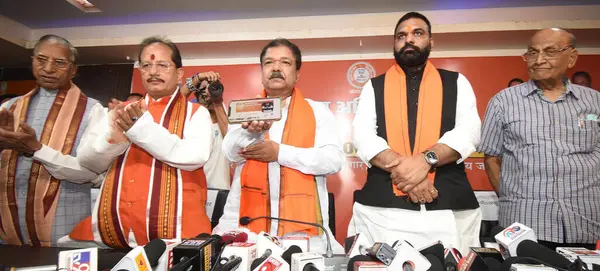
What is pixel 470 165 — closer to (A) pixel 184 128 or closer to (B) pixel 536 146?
(B) pixel 536 146

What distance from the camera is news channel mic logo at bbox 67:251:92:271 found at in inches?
39.1

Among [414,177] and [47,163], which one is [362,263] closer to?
[414,177]

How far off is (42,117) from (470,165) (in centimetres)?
423

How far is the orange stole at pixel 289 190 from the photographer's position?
2.02 meters

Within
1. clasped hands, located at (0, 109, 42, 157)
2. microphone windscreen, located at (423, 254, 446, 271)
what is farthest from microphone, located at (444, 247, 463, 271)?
clasped hands, located at (0, 109, 42, 157)

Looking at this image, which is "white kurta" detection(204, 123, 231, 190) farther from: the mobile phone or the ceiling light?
the ceiling light

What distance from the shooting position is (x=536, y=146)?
214 centimetres

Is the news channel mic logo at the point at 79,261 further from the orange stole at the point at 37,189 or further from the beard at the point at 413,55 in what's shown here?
the beard at the point at 413,55

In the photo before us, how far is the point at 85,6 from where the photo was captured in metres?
4.93

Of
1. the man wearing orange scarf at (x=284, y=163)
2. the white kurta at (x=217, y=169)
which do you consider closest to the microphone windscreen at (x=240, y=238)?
the man wearing orange scarf at (x=284, y=163)

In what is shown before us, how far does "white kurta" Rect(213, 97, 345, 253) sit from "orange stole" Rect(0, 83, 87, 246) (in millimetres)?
1076

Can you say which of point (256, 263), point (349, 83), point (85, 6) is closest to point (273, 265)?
point (256, 263)

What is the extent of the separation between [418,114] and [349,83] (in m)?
2.94

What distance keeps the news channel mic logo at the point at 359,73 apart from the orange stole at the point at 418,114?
2751mm
